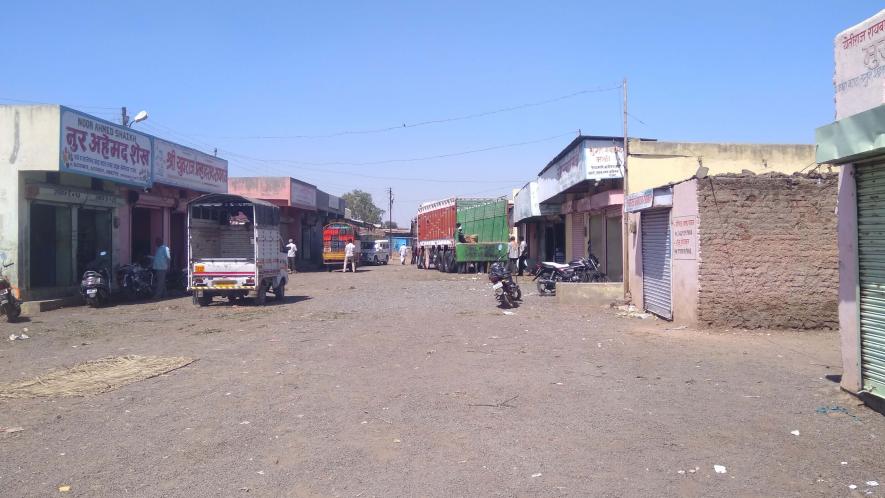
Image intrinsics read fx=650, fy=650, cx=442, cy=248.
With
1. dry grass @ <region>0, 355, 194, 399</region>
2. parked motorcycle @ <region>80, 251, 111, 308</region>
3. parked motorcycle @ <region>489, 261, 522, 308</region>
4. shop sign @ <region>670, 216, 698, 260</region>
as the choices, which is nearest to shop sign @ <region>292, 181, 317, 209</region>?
parked motorcycle @ <region>80, 251, 111, 308</region>

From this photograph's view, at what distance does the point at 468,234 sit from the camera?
36.4 m

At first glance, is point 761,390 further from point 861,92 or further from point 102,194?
point 102,194

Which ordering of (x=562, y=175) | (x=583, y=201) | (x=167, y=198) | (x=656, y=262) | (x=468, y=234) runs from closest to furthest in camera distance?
(x=656, y=262) < (x=562, y=175) < (x=167, y=198) < (x=583, y=201) < (x=468, y=234)

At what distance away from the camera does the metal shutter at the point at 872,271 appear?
652cm

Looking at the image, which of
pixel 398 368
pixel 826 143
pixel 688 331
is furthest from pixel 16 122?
pixel 826 143

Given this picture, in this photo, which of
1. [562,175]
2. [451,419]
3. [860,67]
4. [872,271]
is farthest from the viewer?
[562,175]

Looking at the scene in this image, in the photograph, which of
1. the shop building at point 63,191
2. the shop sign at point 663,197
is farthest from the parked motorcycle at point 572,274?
the shop building at point 63,191

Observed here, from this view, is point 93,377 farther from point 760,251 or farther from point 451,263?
point 451,263

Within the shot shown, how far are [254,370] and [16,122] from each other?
11.6 metres

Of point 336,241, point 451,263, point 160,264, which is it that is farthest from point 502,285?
point 336,241

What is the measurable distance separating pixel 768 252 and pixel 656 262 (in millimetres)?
2989

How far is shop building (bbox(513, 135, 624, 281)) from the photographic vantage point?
19938 millimetres

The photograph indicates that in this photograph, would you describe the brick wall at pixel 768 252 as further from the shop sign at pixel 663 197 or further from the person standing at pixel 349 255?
the person standing at pixel 349 255

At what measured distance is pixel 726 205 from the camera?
39.7 ft
